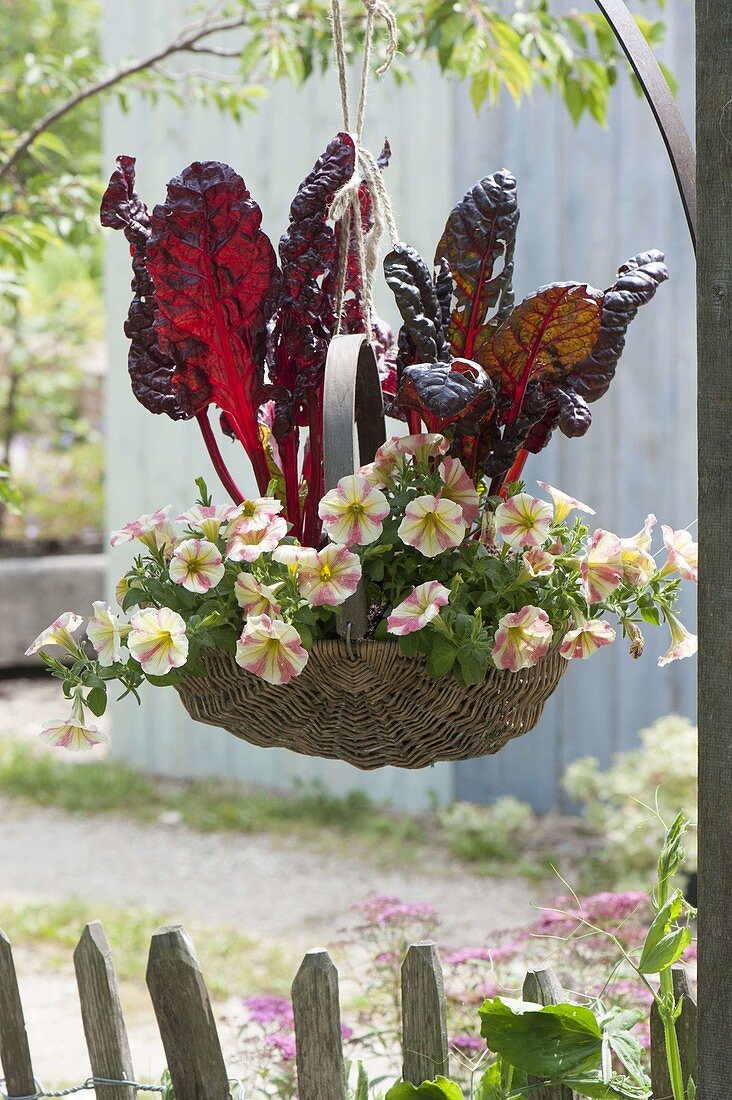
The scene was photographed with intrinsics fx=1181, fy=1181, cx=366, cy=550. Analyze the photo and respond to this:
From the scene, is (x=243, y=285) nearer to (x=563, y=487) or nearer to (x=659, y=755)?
(x=659, y=755)

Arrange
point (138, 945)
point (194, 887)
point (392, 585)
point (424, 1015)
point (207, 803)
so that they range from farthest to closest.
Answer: point (207, 803) < point (194, 887) < point (138, 945) < point (424, 1015) < point (392, 585)

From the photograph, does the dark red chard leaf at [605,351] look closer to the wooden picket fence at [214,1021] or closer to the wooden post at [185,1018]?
the wooden picket fence at [214,1021]

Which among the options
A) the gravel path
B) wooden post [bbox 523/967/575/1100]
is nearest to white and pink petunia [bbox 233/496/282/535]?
wooden post [bbox 523/967/575/1100]

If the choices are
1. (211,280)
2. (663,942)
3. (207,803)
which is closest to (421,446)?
(211,280)

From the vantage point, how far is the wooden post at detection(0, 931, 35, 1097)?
5.12ft

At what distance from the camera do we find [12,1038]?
5.18ft

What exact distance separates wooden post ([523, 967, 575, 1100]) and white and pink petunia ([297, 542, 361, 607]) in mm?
560

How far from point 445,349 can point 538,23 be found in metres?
1.52

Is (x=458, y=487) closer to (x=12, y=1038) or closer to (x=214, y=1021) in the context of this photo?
(x=214, y=1021)

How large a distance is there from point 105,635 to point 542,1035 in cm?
61

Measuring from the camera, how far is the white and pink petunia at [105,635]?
1129mm

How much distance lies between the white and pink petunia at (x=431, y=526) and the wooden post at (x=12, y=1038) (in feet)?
2.88

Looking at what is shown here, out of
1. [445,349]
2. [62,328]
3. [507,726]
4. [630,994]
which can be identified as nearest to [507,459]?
[445,349]

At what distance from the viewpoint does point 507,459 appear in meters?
1.17
